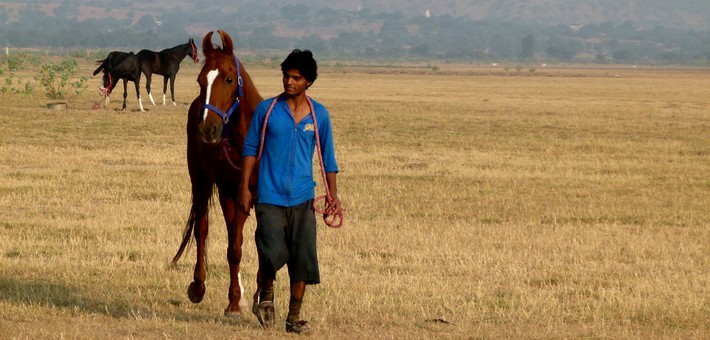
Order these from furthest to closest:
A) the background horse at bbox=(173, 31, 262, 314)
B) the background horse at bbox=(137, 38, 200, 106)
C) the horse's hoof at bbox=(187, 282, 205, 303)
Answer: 1. the background horse at bbox=(137, 38, 200, 106)
2. the horse's hoof at bbox=(187, 282, 205, 303)
3. the background horse at bbox=(173, 31, 262, 314)

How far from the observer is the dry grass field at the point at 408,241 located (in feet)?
26.7

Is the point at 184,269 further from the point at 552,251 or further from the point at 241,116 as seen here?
the point at 552,251

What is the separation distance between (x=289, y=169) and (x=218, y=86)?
0.87 m

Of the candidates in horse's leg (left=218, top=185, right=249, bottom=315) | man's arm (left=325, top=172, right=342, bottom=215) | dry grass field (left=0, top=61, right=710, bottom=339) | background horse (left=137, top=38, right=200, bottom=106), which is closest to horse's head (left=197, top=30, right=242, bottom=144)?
horse's leg (left=218, top=185, right=249, bottom=315)

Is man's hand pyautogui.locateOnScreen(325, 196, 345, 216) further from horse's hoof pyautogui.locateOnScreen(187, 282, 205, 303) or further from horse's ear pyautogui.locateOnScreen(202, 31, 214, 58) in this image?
horse's hoof pyautogui.locateOnScreen(187, 282, 205, 303)

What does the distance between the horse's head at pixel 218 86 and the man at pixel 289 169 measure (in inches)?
13.1

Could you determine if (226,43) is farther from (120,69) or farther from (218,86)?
(120,69)

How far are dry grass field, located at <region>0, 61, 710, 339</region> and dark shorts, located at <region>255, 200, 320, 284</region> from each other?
49cm

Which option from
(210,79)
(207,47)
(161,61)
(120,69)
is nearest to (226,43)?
(207,47)

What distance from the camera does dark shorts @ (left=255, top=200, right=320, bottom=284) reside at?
23.5 ft

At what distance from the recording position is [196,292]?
28.0 feet

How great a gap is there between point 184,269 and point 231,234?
2.18 metres

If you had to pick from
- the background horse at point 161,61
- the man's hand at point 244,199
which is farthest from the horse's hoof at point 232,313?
the background horse at point 161,61

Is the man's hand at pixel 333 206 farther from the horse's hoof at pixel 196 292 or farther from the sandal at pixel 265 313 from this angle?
the horse's hoof at pixel 196 292
